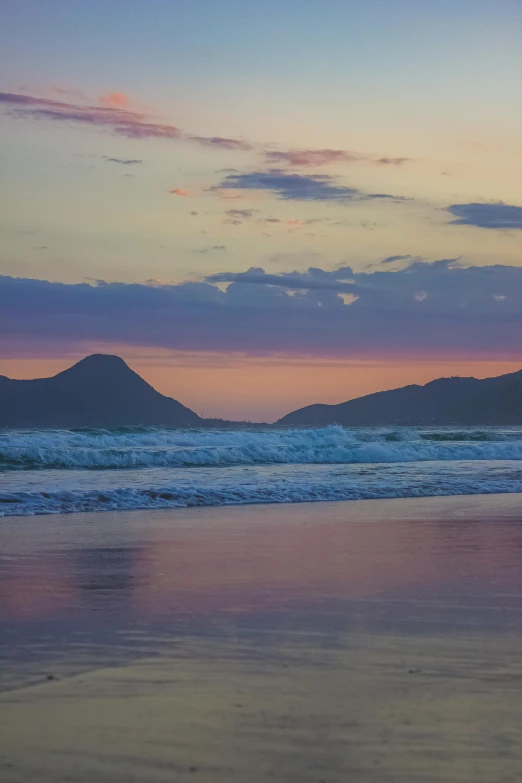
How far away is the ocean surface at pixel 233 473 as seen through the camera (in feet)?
49.9

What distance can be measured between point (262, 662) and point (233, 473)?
1730 centimetres

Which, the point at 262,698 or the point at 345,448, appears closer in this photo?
the point at 262,698

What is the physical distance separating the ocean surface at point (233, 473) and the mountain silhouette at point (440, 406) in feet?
175

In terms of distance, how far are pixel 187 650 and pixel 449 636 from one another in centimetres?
152

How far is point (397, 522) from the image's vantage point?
12086mm

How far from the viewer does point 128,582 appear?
24.2 ft

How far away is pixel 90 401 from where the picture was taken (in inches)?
3228

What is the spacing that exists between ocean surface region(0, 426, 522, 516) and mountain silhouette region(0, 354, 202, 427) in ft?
123

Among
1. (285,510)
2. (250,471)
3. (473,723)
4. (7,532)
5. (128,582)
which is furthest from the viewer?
(250,471)

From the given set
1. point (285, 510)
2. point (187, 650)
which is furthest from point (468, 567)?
point (285, 510)

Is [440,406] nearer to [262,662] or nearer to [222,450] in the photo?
[222,450]

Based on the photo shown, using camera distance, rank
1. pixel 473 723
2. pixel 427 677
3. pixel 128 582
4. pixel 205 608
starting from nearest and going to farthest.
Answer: pixel 473 723
pixel 427 677
pixel 205 608
pixel 128 582

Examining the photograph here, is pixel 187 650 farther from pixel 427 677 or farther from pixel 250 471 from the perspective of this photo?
pixel 250 471

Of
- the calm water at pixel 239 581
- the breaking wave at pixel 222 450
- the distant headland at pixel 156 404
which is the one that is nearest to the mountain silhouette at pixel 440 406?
the distant headland at pixel 156 404
